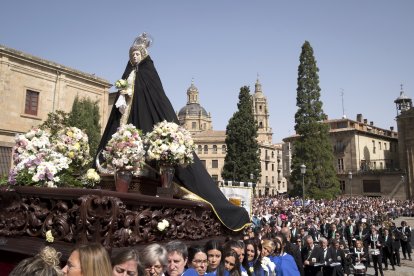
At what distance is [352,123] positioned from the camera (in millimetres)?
62625

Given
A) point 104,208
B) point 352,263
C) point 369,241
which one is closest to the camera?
point 104,208

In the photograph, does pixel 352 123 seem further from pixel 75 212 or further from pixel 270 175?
pixel 75 212

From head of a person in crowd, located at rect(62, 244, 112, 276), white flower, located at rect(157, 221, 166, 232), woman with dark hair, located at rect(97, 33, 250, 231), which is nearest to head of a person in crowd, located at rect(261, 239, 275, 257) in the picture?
woman with dark hair, located at rect(97, 33, 250, 231)

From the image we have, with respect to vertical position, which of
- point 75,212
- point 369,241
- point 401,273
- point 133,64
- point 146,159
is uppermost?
point 133,64

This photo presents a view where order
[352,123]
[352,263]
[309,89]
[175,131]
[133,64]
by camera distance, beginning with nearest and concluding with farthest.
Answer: [175,131]
[133,64]
[352,263]
[309,89]
[352,123]

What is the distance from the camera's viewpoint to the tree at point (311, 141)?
40719 mm

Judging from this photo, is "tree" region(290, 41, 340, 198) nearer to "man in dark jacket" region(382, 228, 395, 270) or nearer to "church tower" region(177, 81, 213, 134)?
"man in dark jacket" region(382, 228, 395, 270)

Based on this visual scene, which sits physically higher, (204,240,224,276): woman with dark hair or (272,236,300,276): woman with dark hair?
(204,240,224,276): woman with dark hair

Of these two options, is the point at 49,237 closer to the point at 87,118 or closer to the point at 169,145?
the point at 169,145

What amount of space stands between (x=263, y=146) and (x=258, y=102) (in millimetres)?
25818

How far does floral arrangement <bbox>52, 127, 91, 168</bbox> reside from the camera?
15.4 feet

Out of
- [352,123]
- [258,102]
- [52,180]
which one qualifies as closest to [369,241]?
[52,180]

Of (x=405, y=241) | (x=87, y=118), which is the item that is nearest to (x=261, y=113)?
(x=87, y=118)

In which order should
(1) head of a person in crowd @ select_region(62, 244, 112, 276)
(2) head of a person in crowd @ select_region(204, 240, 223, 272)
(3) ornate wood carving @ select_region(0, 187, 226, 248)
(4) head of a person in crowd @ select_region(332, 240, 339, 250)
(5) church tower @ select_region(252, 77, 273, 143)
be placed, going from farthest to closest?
(5) church tower @ select_region(252, 77, 273, 143)
(4) head of a person in crowd @ select_region(332, 240, 339, 250)
(2) head of a person in crowd @ select_region(204, 240, 223, 272)
(3) ornate wood carving @ select_region(0, 187, 226, 248)
(1) head of a person in crowd @ select_region(62, 244, 112, 276)
